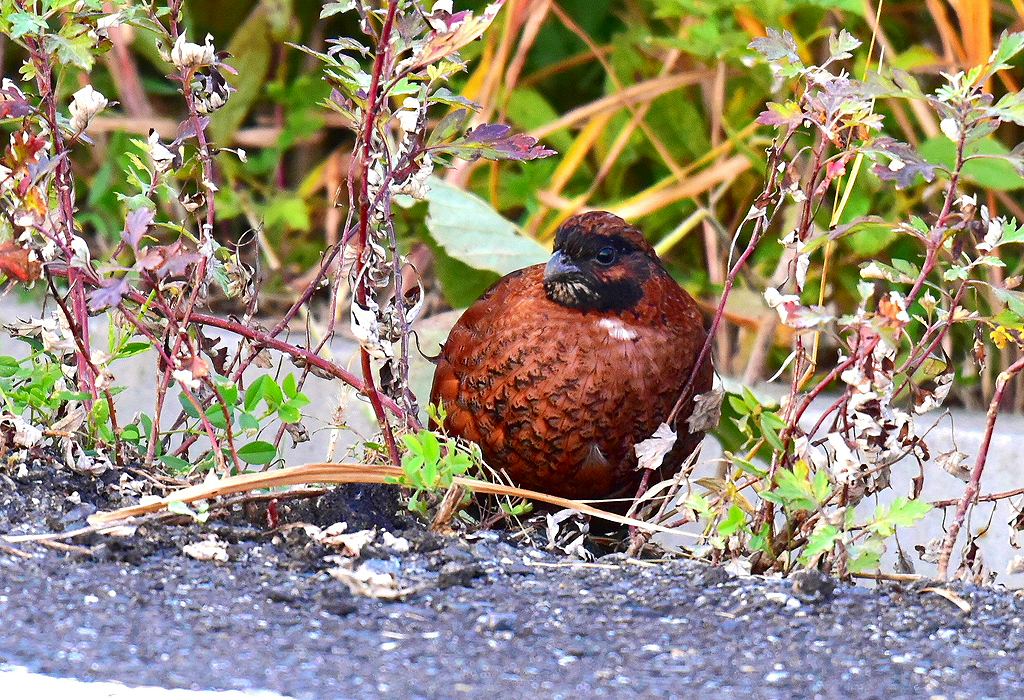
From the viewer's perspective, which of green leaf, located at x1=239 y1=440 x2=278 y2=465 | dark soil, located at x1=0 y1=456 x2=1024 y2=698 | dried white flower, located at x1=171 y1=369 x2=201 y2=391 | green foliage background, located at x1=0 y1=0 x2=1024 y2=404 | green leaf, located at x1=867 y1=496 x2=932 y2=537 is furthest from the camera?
green foliage background, located at x1=0 y1=0 x2=1024 y2=404

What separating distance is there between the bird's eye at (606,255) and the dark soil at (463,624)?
0.79 metres

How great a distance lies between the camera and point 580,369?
99.9 inches

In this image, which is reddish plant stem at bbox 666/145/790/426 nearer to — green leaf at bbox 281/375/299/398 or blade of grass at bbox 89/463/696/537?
blade of grass at bbox 89/463/696/537

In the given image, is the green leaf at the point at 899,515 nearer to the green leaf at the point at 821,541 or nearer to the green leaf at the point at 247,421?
the green leaf at the point at 821,541

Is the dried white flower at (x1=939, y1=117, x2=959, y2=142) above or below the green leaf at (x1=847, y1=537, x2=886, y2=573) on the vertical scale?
above

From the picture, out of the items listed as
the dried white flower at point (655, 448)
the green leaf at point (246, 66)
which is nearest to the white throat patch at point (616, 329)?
the dried white flower at point (655, 448)

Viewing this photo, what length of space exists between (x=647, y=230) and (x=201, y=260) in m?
2.31

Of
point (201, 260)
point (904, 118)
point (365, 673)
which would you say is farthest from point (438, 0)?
point (904, 118)

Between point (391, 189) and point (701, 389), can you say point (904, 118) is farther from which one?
point (391, 189)

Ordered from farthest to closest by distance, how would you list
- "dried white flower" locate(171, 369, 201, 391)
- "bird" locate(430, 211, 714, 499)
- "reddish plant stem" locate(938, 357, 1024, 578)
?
"bird" locate(430, 211, 714, 499)
"reddish plant stem" locate(938, 357, 1024, 578)
"dried white flower" locate(171, 369, 201, 391)

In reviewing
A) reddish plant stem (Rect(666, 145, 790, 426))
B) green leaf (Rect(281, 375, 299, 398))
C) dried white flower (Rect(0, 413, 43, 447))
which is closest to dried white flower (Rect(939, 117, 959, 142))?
reddish plant stem (Rect(666, 145, 790, 426))

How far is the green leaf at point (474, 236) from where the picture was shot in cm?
330

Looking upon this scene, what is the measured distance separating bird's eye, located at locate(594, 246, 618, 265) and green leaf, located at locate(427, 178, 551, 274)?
639 millimetres

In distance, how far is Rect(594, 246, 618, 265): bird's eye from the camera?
2.68m
